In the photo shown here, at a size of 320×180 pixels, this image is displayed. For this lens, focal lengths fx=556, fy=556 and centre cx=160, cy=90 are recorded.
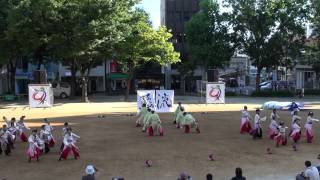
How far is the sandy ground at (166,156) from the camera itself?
63.4ft

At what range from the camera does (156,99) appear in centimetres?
3612

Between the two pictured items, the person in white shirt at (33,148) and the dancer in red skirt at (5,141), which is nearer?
the person in white shirt at (33,148)

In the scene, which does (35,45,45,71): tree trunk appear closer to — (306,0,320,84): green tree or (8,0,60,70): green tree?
(8,0,60,70): green tree

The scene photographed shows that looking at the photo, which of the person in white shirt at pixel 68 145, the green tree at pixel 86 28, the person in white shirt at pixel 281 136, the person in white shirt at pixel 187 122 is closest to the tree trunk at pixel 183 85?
the green tree at pixel 86 28

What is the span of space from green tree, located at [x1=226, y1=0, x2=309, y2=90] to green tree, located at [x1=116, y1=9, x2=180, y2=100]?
13.3 meters

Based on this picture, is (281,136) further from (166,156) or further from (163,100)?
(163,100)

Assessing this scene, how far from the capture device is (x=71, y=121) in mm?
35812

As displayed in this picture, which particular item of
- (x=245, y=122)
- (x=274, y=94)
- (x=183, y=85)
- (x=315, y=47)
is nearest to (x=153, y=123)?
(x=245, y=122)

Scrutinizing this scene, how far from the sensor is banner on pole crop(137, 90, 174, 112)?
35781 millimetres

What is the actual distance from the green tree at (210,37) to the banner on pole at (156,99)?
115 ft

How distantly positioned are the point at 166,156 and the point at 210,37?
52.5m

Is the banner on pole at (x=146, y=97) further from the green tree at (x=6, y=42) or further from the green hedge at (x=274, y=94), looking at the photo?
the green hedge at (x=274, y=94)

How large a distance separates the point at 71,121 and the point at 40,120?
2.35 metres

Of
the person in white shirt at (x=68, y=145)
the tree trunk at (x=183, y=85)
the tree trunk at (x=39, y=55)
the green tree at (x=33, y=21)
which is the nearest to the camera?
the person in white shirt at (x=68, y=145)
